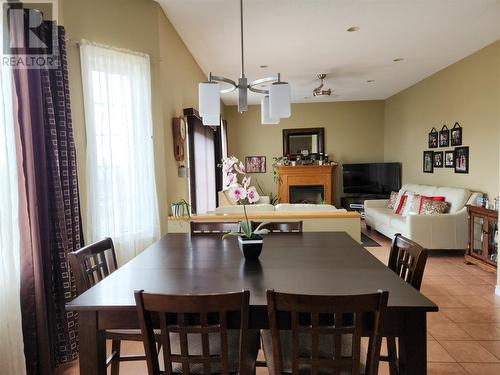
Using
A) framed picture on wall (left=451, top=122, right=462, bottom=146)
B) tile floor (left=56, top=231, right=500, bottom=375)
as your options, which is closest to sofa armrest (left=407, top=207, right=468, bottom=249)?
tile floor (left=56, top=231, right=500, bottom=375)

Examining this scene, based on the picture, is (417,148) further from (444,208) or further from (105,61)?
(105,61)

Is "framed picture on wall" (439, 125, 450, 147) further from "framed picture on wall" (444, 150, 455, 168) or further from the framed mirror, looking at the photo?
the framed mirror

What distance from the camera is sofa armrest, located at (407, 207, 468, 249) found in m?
4.32

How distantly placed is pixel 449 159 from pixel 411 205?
0.94m

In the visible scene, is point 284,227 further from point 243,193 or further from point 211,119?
point 211,119

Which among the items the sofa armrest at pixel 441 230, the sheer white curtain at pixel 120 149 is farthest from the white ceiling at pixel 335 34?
the sofa armrest at pixel 441 230

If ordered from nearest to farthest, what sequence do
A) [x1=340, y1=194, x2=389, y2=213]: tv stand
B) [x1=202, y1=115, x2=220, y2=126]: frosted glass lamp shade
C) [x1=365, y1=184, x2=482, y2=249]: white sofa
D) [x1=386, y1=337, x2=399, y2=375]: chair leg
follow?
[x1=386, y1=337, x2=399, y2=375]: chair leg
[x1=202, y1=115, x2=220, y2=126]: frosted glass lamp shade
[x1=365, y1=184, x2=482, y2=249]: white sofa
[x1=340, y1=194, x2=389, y2=213]: tv stand

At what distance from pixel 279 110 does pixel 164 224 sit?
5.76 feet

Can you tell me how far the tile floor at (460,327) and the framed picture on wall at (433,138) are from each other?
7.75 feet

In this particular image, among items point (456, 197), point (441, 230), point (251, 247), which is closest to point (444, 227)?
point (441, 230)

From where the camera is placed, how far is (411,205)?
5.16 metres

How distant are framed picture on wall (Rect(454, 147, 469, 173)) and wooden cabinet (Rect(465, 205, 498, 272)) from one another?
97 centimetres

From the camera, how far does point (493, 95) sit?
4.06 metres

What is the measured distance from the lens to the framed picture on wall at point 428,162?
559 cm
